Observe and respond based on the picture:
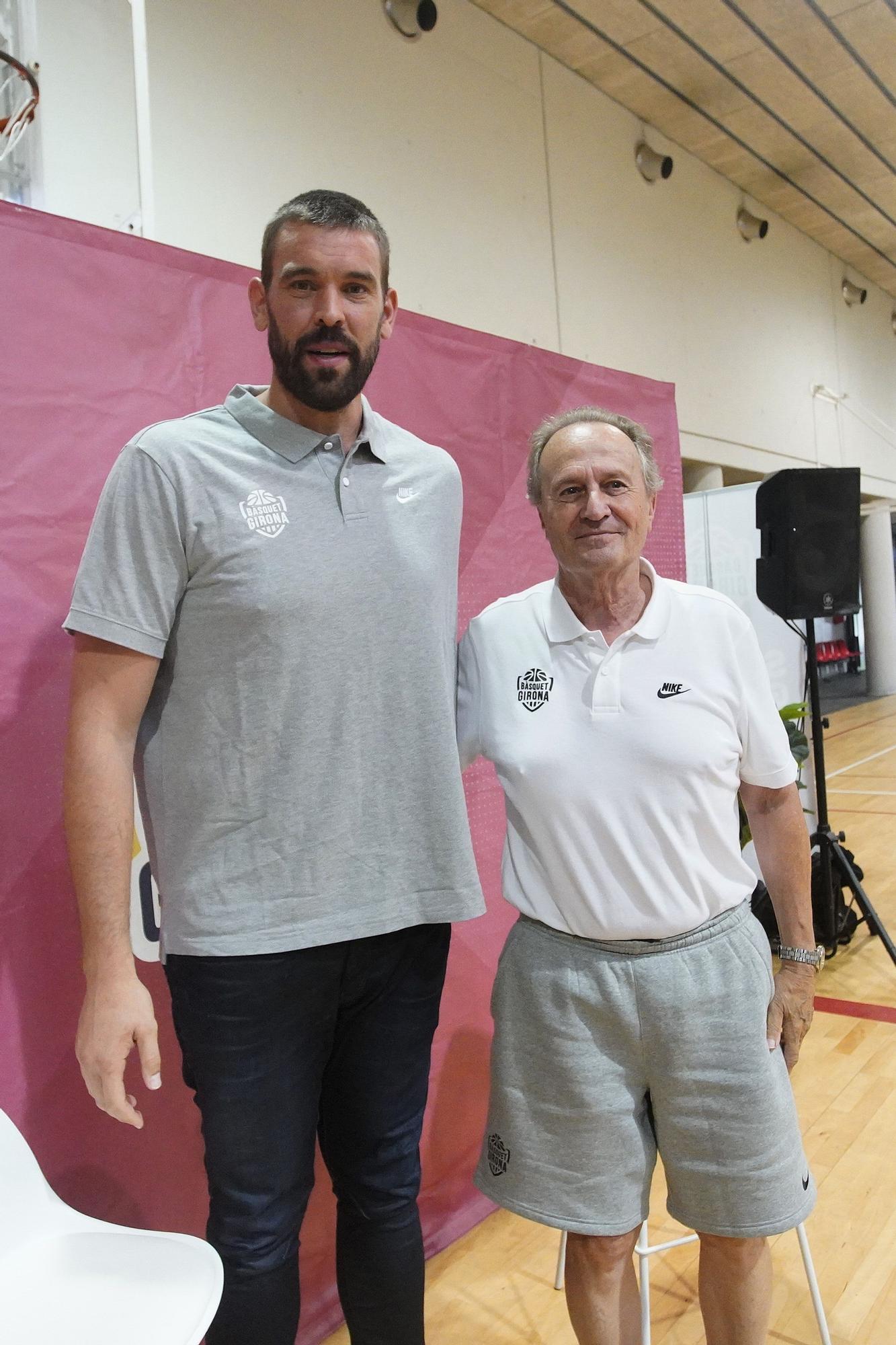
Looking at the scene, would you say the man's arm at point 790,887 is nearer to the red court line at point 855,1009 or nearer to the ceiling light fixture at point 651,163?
the red court line at point 855,1009

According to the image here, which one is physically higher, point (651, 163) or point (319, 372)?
point (651, 163)

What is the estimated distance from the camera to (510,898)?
139 centimetres

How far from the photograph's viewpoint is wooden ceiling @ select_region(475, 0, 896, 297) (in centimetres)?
500

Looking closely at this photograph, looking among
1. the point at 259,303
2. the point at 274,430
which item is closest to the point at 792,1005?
the point at 274,430

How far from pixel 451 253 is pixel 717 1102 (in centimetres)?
429

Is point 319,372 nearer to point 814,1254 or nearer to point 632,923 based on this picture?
point 632,923

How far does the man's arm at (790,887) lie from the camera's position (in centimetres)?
138

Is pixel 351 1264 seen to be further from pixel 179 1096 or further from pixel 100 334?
pixel 100 334

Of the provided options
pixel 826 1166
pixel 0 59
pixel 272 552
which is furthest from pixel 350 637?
pixel 826 1166

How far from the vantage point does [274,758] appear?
1178 millimetres

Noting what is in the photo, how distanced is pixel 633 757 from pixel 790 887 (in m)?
0.34

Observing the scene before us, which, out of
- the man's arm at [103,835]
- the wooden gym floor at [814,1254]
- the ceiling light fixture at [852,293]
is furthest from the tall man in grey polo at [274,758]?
the ceiling light fixture at [852,293]

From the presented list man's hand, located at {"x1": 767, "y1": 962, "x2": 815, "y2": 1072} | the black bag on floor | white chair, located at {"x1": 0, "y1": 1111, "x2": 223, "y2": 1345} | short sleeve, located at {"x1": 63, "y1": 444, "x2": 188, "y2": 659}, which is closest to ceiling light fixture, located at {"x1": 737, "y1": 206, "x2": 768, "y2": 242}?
the black bag on floor

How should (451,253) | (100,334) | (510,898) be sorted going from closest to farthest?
(510,898), (100,334), (451,253)
